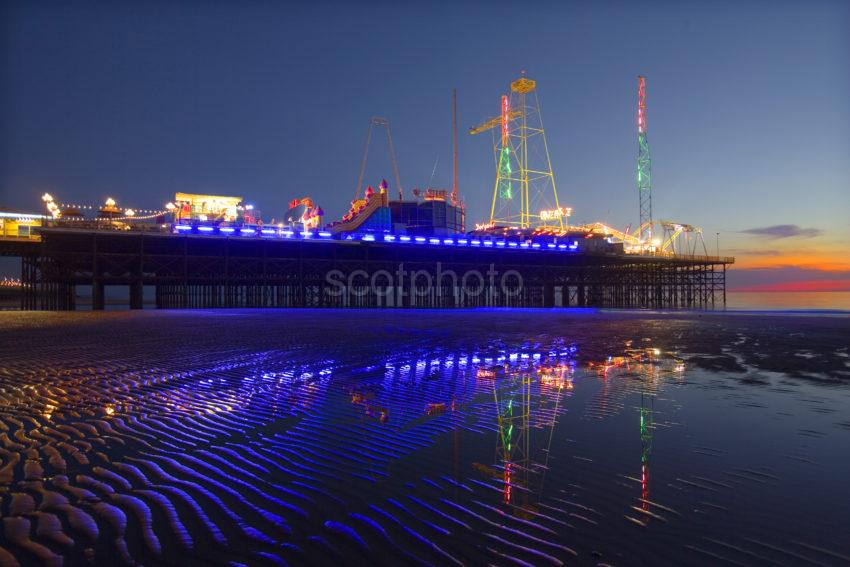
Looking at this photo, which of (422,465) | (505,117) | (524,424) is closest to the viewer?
(422,465)

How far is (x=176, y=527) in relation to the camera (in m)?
3.52

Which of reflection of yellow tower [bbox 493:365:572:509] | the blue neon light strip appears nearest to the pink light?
the blue neon light strip

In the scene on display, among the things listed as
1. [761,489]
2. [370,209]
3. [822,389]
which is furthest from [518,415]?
[370,209]

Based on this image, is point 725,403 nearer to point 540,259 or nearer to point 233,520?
point 233,520

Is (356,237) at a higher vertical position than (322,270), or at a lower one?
higher

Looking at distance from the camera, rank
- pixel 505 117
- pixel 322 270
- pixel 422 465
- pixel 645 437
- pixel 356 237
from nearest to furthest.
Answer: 1. pixel 422 465
2. pixel 645 437
3. pixel 322 270
4. pixel 356 237
5. pixel 505 117

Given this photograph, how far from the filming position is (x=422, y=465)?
4.96 m

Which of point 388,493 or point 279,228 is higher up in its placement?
point 279,228

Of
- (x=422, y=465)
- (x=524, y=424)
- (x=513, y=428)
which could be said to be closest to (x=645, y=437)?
(x=524, y=424)

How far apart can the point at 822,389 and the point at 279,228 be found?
53411mm

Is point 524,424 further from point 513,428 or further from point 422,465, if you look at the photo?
point 422,465

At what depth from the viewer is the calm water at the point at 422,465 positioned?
3.30 meters

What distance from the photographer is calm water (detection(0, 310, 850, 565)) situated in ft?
10.8

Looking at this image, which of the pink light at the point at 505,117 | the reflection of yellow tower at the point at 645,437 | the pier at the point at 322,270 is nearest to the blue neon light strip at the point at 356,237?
the pier at the point at 322,270
